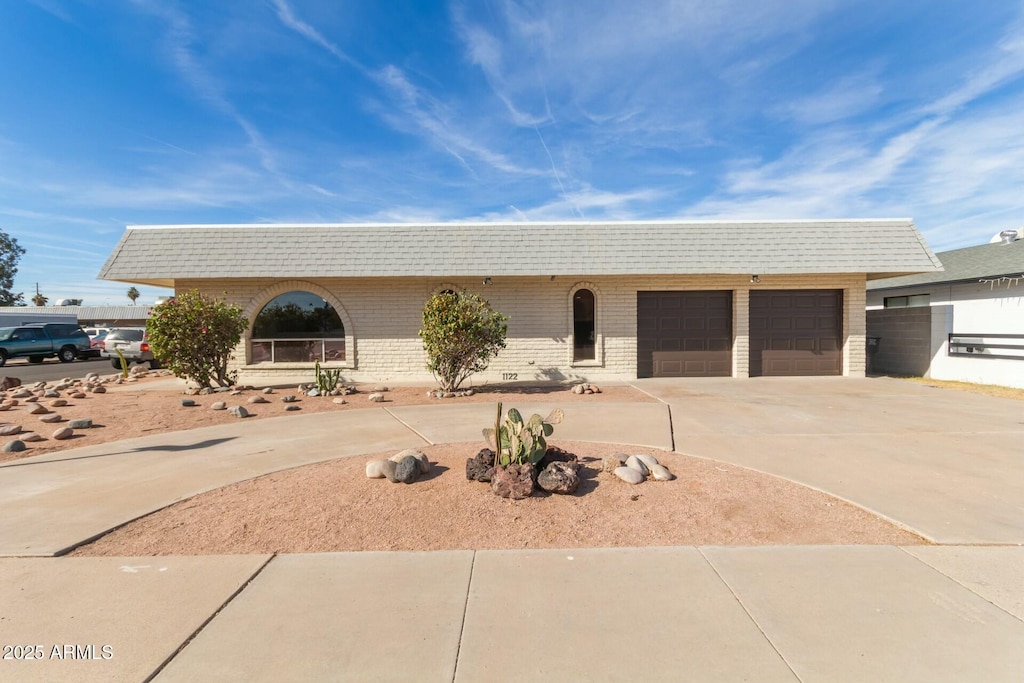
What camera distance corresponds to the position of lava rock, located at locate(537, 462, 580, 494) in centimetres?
515

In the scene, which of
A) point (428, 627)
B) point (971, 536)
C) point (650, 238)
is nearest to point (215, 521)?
point (428, 627)

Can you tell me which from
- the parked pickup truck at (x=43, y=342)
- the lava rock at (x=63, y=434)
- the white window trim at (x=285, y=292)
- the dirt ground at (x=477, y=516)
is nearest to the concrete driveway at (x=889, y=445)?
the dirt ground at (x=477, y=516)

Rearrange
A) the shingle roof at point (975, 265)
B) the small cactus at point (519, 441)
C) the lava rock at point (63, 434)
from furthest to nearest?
the shingle roof at point (975, 265) < the lava rock at point (63, 434) < the small cactus at point (519, 441)

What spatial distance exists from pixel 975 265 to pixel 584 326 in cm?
1147

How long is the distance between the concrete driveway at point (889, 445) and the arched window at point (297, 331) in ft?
29.7

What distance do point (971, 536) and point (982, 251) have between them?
16.8 meters

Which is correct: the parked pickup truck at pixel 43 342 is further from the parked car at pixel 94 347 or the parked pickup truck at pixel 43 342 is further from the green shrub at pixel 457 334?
the green shrub at pixel 457 334

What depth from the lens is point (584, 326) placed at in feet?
49.1

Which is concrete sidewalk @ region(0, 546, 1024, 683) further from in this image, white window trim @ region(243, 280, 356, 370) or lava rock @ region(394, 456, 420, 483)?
white window trim @ region(243, 280, 356, 370)

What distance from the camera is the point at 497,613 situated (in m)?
3.30

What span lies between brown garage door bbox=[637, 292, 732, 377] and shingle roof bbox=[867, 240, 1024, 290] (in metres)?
6.09

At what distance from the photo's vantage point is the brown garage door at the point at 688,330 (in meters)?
15.1

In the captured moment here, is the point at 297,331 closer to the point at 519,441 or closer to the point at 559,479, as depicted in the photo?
the point at 519,441

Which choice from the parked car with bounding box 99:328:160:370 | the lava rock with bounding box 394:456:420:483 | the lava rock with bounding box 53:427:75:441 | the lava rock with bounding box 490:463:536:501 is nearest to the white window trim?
the lava rock with bounding box 53:427:75:441
